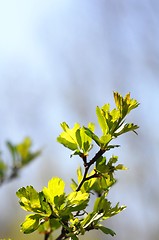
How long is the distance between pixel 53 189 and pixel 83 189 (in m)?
0.05

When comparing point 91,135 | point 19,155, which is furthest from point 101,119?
point 19,155

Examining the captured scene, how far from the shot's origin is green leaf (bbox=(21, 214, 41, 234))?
60 centimetres

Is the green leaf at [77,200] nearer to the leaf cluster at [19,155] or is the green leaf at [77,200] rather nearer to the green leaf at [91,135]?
the green leaf at [91,135]

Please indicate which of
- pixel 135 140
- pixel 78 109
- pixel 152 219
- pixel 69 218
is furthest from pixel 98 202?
pixel 78 109

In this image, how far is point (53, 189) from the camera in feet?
1.99

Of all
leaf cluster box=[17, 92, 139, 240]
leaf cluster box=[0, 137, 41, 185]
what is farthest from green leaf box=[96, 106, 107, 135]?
leaf cluster box=[0, 137, 41, 185]

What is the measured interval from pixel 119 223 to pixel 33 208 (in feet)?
17.7

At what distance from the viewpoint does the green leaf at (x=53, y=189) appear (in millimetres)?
604

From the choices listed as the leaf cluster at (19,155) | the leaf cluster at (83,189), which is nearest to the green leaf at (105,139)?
the leaf cluster at (83,189)

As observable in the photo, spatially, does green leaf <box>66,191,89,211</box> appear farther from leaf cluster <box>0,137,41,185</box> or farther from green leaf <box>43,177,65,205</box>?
leaf cluster <box>0,137,41,185</box>

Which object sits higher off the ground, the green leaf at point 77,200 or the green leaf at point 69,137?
the green leaf at point 69,137

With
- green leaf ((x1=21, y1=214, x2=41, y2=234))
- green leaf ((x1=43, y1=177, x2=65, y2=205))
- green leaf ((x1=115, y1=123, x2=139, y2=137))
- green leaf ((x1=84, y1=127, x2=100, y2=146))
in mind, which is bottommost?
green leaf ((x1=21, y1=214, x2=41, y2=234))

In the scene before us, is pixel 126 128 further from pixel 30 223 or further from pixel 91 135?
pixel 30 223

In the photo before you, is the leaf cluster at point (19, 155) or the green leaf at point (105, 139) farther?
the leaf cluster at point (19, 155)
